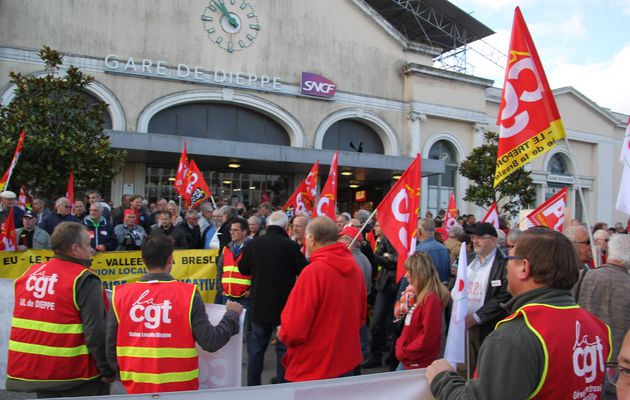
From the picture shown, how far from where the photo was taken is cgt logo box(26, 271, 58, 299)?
132 inches

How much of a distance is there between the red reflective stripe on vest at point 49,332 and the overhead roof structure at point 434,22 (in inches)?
1175

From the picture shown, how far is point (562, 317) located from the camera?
2.11m

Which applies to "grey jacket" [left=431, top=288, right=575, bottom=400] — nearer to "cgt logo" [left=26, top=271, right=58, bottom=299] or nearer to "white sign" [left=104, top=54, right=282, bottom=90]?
"cgt logo" [left=26, top=271, right=58, bottom=299]

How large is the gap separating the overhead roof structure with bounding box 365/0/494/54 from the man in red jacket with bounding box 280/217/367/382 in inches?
1141

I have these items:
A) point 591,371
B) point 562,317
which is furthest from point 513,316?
point 591,371

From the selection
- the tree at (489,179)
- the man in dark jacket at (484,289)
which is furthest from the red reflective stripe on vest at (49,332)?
the tree at (489,179)

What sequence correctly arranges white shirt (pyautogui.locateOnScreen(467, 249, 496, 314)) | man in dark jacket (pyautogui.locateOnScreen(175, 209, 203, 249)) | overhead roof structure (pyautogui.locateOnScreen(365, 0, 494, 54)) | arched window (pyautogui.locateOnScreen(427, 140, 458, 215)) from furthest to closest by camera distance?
overhead roof structure (pyautogui.locateOnScreen(365, 0, 494, 54)), arched window (pyautogui.locateOnScreen(427, 140, 458, 215)), man in dark jacket (pyautogui.locateOnScreen(175, 209, 203, 249)), white shirt (pyautogui.locateOnScreen(467, 249, 496, 314))

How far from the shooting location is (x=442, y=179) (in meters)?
25.1

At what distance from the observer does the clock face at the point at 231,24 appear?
19484mm

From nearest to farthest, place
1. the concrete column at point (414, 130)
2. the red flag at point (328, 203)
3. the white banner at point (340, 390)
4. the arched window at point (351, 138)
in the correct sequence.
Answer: the white banner at point (340, 390) → the red flag at point (328, 203) → the arched window at point (351, 138) → the concrete column at point (414, 130)

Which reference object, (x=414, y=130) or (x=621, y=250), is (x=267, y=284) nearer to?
(x=621, y=250)

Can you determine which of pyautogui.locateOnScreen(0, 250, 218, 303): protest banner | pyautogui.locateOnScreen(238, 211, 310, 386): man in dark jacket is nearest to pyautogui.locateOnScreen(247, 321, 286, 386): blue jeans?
pyautogui.locateOnScreen(238, 211, 310, 386): man in dark jacket

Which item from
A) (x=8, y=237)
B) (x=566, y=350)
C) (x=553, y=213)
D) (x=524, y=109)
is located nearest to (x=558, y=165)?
(x=553, y=213)

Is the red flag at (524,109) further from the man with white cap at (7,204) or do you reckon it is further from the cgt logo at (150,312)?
the man with white cap at (7,204)
